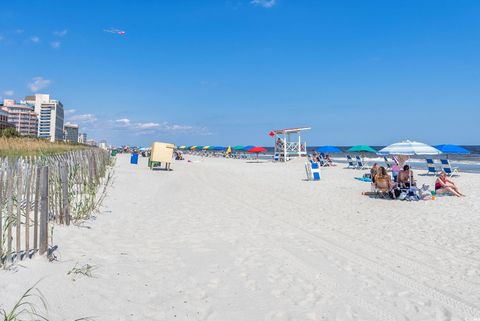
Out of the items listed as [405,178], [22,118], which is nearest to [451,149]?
[405,178]

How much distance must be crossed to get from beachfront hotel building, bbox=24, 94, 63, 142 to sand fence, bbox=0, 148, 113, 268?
459 ft

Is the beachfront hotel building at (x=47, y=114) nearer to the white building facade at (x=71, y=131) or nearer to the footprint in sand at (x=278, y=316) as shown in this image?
the white building facade at (x=71, y=131)

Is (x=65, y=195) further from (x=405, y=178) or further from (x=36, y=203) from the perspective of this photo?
(x=405, y=178)

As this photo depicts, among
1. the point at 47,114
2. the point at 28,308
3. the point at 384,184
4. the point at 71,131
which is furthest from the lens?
the point at 71,131

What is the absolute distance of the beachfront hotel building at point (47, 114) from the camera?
13662 centimetres

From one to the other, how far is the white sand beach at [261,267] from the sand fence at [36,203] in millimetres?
201

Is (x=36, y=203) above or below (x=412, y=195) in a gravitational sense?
above

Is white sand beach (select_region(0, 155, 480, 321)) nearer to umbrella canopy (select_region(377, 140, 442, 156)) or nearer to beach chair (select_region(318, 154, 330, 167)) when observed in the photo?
umbrella canopy (select_region(377, 140, 442, 156))

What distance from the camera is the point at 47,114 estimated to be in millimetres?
139875

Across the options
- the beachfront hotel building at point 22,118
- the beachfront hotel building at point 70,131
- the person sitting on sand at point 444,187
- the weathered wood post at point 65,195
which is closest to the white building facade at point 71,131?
the beachfront hotel building at point 70,131

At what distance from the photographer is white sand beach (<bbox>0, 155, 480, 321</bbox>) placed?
128 inches

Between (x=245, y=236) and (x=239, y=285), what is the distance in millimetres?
2171

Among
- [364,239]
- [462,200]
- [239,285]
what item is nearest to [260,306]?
[239,285]

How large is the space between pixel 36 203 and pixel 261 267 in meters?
2.61
